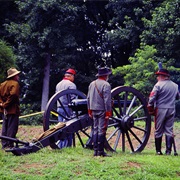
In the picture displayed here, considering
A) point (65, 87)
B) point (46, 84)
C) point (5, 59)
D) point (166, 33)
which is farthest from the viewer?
point (46, 84)

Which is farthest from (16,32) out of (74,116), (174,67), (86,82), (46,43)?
(74,116)

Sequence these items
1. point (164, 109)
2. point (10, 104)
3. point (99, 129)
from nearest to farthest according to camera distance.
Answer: point (99, 129)
point (10, 104)
point (164, 109)

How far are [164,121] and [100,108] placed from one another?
181 cm

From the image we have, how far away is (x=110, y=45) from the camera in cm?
2672

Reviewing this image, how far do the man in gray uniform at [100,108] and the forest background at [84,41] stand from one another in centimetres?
961

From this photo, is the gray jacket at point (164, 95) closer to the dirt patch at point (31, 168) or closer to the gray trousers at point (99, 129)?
the gray trousers at point (99, 129)

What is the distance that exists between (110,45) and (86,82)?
9.67 feet

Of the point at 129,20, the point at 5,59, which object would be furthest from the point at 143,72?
the point at 5,59

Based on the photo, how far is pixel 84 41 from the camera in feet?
88.4

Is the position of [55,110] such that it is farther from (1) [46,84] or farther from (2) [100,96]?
(1) [46,84]

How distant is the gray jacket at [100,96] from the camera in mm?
7977

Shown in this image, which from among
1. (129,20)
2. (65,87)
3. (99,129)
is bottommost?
(99,129)

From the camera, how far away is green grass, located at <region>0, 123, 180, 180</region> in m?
6.49

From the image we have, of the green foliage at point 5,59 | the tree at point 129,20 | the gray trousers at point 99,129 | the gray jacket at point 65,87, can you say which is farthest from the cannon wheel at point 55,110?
the tree at point 129,20
